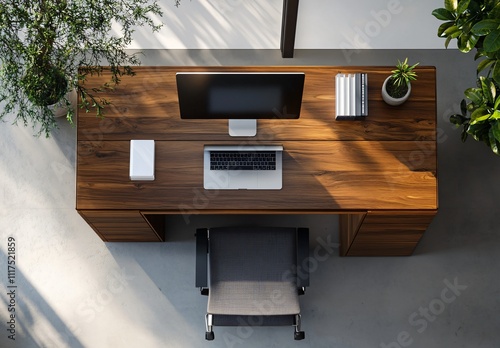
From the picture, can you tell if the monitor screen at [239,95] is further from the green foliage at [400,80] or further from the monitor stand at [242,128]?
the green foliage at [400,80]

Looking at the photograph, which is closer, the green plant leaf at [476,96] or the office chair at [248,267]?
the green plant leaf at [476,96]

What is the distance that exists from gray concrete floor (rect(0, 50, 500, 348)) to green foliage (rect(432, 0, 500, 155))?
0.85 m

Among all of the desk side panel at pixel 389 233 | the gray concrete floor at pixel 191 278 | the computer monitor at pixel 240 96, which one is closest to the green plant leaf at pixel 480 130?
the desk side panel at pixel 389 233

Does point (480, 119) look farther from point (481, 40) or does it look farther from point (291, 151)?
point (291, 151)

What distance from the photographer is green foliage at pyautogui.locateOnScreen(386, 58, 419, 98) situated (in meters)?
3.12

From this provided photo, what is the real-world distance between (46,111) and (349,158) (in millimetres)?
1544

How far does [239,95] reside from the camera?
301cm

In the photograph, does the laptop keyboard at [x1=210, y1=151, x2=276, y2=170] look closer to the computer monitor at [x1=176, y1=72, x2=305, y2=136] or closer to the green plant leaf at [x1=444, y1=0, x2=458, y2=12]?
the computer monitor at [x1=176, y1=72, x2=305, y2=136]

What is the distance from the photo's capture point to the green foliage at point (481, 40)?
2.75 meters

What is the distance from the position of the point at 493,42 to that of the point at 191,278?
7.36 feet

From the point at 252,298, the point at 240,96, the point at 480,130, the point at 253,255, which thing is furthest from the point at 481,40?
the point at 252,298

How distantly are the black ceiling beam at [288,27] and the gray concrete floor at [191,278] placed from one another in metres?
1.08

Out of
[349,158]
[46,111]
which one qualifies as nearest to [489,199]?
[349,158]

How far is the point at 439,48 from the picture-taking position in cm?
411
